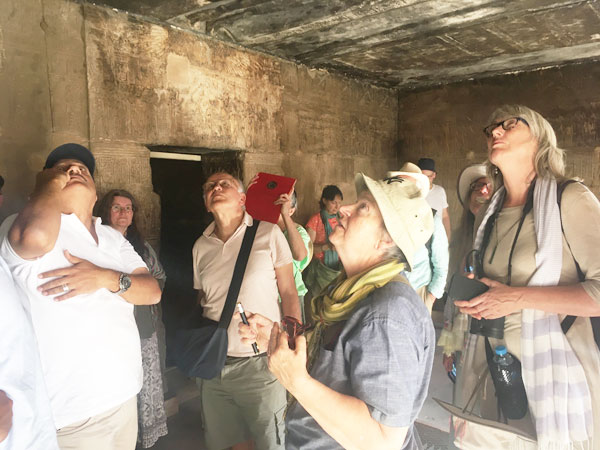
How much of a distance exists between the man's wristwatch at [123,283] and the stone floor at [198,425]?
214cm

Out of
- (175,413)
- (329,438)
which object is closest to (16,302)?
(329,438)

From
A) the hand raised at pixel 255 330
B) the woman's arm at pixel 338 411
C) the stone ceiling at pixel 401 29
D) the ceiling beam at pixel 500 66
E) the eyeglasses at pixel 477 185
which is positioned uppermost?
the ceiling beam at pixel 500 66

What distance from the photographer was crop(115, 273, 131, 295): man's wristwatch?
2.00 meters

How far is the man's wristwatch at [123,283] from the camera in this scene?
2.00 metres

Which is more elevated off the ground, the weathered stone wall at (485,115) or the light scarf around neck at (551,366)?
the weathered stone wall at (485,115)

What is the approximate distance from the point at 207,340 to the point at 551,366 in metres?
1.75

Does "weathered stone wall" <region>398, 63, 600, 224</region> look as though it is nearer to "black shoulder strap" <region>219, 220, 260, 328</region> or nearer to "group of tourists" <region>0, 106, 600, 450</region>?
"group of tourists" <region>0, 106, 600, 450</region>

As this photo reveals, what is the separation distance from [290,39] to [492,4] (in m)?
1.97

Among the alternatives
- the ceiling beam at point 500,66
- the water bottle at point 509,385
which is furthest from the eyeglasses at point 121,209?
the ceiling beam at point 500,66

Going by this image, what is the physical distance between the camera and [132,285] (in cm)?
207

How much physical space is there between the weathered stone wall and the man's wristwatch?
5.93 metres

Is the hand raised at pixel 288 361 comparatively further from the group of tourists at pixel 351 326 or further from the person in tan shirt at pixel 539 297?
the person in tan shirt at pixel 539 297

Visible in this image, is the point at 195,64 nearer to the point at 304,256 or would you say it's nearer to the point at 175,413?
the point at 304,256

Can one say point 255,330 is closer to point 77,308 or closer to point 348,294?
point 348,294
